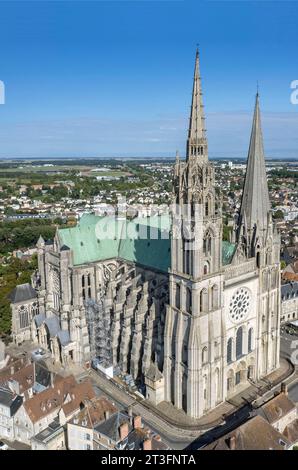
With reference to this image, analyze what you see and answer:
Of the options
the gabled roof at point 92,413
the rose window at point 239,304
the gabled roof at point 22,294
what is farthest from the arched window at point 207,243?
the gabled roof at point 22,294

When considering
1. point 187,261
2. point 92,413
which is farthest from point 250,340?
point 92,413

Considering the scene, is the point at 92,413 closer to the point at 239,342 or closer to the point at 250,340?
the point at 239,342

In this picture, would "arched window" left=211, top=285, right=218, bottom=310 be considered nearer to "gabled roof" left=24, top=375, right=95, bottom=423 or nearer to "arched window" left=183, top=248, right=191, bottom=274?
"arched window" left=183, top=248, right=191, bottom=274

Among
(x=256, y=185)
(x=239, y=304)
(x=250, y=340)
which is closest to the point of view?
(x=256, y=185)

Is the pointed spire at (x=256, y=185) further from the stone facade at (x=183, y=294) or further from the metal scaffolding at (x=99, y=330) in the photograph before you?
the metal scaffolding at (x=99, y=330)

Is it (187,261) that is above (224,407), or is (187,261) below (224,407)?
above
